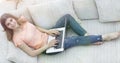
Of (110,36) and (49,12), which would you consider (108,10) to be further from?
(49,12)

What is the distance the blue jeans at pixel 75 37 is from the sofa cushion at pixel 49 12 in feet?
0.19

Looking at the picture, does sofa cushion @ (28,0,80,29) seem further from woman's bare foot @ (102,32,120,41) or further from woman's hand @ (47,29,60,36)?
woman's bare foot @ (102,32,120,41)

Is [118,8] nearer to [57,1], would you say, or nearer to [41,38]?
[57,1]

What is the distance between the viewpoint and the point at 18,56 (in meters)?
2.44

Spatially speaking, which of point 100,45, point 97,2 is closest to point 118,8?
point 97,2

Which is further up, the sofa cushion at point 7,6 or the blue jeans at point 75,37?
the sofa cushion at point 7,6

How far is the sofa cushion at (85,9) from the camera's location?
283 centimetres

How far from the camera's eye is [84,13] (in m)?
2.85

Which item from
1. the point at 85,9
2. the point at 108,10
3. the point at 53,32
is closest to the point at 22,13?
the point at 53,32

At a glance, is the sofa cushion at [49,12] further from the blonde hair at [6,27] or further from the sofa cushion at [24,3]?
the blonde hair at [6,27]

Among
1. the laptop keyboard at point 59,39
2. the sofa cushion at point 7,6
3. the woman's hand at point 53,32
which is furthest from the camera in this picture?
the sofa cushion at point 7,6

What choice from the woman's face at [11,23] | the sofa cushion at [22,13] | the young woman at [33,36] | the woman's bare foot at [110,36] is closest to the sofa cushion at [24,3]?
the sofa cushion at [22,13]

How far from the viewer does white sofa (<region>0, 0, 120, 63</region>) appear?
2477 mm

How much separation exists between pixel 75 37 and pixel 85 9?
37 cm
